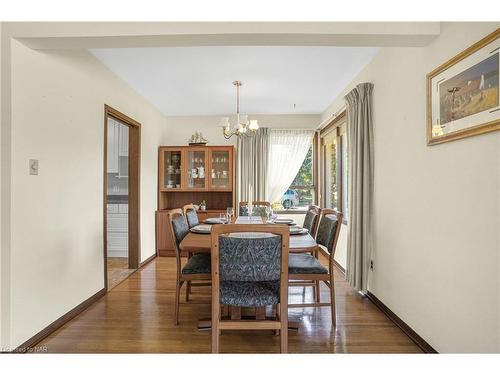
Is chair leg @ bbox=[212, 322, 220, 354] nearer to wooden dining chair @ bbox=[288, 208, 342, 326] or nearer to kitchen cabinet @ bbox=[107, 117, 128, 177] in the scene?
wooden dining chair @ bbox=[288, 208, 342, 326]

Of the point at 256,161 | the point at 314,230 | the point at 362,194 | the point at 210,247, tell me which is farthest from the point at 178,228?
the point at 256,161

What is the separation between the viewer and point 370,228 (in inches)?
110

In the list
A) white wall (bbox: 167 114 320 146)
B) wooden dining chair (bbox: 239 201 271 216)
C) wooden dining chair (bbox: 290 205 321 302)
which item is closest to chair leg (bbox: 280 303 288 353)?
wooden dining chair (bbox: 290 205 321 302)

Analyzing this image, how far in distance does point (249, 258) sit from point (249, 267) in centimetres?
6

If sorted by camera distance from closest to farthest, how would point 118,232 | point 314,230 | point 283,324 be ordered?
point 283,324
point 314,230
point 118,232

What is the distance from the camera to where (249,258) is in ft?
5.45

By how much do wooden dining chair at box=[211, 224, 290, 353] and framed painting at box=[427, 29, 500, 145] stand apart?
1122 mm

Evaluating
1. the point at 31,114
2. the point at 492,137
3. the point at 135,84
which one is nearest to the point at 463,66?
the point at 492,137

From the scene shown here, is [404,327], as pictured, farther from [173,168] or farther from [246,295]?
[173,168]

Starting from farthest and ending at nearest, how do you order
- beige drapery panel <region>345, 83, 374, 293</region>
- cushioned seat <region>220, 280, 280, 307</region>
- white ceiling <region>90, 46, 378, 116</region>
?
beige drapery panel <region>345, 83, 374, 293</region> → white ceiling <region>90, 46, 378, 116</region> → cushioned seat <region>220, 280, 280, 307</region>

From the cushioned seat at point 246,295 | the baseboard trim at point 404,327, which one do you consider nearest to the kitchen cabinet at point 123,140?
the cushioned seat at point 246,295

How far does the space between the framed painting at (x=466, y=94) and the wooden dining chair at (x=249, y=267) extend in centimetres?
112

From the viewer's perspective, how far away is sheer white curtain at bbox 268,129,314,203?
5.01m

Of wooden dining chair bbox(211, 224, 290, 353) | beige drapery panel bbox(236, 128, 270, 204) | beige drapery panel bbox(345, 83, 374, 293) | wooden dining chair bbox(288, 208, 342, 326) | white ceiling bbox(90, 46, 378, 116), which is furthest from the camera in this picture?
beige drapery panel bbox(236, 128, 270, 204)
